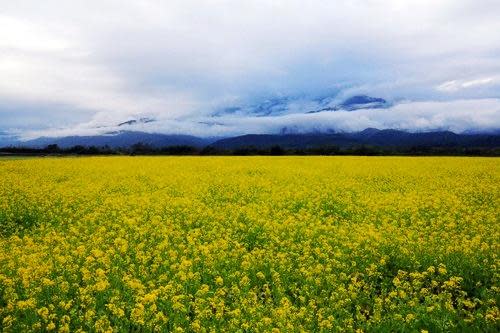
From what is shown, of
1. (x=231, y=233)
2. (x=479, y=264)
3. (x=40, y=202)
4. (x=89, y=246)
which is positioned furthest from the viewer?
(x=40, y=202)

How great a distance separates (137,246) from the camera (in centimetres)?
881

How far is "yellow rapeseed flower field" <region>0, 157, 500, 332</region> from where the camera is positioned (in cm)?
584

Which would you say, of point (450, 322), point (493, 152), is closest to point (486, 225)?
point (450, 322)

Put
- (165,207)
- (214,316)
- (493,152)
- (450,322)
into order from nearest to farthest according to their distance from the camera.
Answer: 1. (450,322)
2. (214,316)
3. (165,207)
4. (493,152)

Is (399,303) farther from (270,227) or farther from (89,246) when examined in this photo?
(89,246)

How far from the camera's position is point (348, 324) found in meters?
5.84

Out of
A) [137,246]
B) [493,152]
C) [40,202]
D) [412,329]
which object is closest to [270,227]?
[137,246]

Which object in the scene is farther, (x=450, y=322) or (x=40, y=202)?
(x=40, y=202)

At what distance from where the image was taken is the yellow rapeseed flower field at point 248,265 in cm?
584

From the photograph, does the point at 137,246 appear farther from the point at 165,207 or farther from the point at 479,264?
the point at 479,264

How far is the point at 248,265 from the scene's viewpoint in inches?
303

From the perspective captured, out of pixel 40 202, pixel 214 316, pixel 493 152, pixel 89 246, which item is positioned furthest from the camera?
pixel 493 152

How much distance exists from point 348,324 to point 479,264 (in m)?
3.29

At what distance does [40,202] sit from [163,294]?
8.90m
